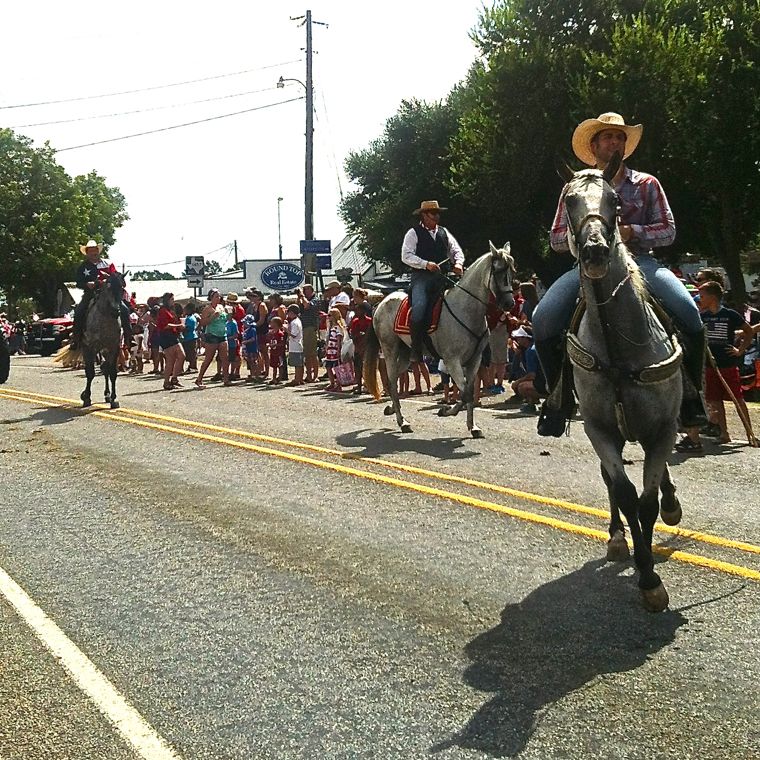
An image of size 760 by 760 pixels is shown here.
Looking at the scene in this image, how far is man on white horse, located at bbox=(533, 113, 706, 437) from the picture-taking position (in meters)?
6.38

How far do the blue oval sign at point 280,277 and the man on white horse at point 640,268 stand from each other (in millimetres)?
21563

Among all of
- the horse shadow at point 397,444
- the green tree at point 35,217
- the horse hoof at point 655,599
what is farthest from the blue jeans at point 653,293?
the green tree at point 35,217

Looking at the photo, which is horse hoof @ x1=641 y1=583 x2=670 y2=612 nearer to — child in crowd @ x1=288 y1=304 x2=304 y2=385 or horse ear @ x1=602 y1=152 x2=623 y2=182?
horse ear @ x1=602 y1=152 x2=623 y2=182

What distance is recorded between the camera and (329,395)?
2012 centimetres

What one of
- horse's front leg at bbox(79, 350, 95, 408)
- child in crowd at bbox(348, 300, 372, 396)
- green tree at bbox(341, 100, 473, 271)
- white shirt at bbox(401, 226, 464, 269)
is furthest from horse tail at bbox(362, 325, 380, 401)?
green tree at bbox(341, 100, 473, 271)

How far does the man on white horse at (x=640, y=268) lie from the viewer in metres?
6.38

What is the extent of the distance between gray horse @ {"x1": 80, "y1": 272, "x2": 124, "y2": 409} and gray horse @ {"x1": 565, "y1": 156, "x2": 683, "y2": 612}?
1340cm

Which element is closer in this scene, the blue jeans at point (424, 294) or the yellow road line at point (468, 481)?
the yellow road line at point (468, 481)

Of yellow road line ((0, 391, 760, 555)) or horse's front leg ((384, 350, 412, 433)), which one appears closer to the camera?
yellow road line ((0, 391, 760, 555))

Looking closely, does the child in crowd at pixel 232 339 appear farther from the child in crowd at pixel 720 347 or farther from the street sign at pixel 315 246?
the child in crowd at pixel 720 347

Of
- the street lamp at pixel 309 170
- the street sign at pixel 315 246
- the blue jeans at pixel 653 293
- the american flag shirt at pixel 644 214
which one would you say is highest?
the street lamp at pixel 309 170

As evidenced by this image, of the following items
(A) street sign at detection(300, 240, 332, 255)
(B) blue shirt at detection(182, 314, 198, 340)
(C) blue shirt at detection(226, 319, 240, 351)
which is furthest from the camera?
(A) street sign at detection(300, 240, 332, 255)

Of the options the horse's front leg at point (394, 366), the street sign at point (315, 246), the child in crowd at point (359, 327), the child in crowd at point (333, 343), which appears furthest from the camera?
the street sign at point (315, 246)

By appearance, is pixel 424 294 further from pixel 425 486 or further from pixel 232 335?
pixel 232 335
